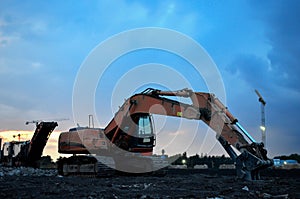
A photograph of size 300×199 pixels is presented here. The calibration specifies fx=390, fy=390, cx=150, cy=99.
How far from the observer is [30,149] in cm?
3681

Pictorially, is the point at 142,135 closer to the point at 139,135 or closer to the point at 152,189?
the point at 139,135

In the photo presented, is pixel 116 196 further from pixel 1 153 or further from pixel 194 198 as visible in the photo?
pixel 1 153

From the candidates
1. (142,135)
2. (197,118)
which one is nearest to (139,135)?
(142,135)

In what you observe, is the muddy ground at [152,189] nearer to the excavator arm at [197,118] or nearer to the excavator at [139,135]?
the excavator arm at [197,118]

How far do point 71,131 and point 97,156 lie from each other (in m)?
2.67

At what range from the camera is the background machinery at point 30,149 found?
112 feet

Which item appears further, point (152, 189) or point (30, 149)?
point (30, 149)

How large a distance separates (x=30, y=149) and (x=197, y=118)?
972 inches

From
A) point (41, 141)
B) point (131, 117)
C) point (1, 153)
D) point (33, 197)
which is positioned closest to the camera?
point (33, 197)

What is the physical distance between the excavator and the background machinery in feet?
40.0

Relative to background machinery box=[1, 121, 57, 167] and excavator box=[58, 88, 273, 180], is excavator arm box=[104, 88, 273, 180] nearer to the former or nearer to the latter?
excavator box=[58, 88, 273, 180]

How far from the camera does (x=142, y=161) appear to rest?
1995cm

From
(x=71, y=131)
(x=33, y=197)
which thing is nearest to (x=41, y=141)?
(x=71, y=131)

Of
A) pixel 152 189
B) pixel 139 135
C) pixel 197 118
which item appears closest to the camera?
pixel 152 189
